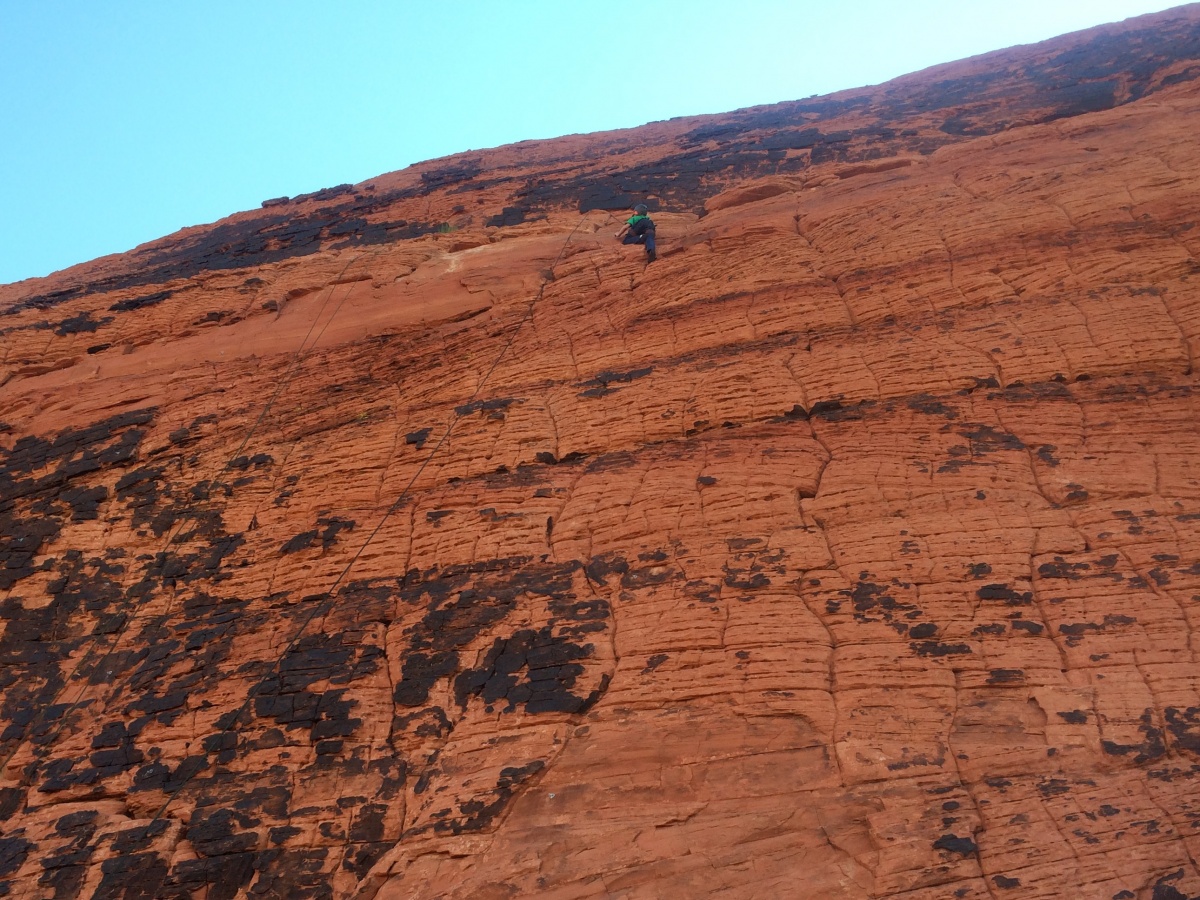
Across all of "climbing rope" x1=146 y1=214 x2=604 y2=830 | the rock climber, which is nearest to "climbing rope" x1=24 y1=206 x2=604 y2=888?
"climbing rope" x1=146 y1=214 x2=604 y2=830

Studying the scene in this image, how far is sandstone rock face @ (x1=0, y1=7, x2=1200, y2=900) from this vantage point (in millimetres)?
7445

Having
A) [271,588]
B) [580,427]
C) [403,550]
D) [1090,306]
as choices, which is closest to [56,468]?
[271,588]

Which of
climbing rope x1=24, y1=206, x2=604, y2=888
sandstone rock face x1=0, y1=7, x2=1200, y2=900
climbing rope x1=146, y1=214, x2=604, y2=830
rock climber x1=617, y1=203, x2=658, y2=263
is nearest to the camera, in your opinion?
sandstone rock face x1=0, y1=7, x2=1200, y2=900

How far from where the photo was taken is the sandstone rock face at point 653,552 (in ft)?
24.4

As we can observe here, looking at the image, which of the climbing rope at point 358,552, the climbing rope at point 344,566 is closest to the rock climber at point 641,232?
the climbing rope at point 344,566

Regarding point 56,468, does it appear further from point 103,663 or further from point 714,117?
point 714,117

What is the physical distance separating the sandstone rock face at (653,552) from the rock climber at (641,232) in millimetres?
275

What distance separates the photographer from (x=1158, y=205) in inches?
454

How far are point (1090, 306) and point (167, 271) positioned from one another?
15541 mm

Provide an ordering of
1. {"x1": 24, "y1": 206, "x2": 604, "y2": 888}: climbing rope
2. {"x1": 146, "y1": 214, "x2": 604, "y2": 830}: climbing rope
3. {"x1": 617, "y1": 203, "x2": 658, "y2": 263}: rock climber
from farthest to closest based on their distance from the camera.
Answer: {"x1": 617, "y1": 203, "x2": 658, "y2": 263}: rock climber < {"x1": 146, "y1": 214, "x2": 604, "y2": 830}: climbing rope < {"x1": 24, "y1": 206, "x2": 604, "y2": 888}: climbing rope

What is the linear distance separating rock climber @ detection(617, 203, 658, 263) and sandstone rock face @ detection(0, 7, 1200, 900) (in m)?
0.28

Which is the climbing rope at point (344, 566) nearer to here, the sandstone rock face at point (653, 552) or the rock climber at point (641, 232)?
the sandstone rock face at point (653, 552)

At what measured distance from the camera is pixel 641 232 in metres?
14.7

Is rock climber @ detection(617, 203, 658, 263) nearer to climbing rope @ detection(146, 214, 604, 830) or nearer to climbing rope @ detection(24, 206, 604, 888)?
climbing rope @ detection(24, 206, 604, 888)
